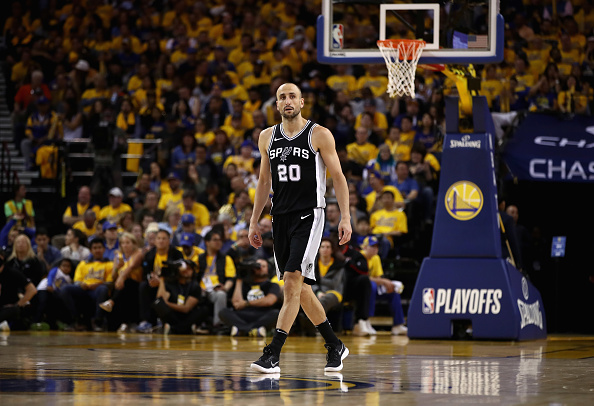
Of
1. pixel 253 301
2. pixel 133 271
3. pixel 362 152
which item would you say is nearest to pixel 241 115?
pixel 362 152

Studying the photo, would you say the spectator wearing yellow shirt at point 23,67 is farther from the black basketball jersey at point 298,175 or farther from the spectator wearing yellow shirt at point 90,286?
the black basketball jersey at point 298,175

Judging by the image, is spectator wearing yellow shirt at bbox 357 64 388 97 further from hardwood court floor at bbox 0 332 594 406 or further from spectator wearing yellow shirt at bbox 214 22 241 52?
hardwood court floor at bbox 0 332 594 406

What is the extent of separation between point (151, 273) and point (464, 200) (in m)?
5.46

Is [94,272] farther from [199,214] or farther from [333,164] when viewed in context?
[333,164]

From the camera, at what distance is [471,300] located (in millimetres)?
12727

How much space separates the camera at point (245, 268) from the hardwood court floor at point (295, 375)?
95.1 inches

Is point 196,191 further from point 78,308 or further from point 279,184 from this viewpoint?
point 279,184

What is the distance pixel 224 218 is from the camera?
54.9 ft

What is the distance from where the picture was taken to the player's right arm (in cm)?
805

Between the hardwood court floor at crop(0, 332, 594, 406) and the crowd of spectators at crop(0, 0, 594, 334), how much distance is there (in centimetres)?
394

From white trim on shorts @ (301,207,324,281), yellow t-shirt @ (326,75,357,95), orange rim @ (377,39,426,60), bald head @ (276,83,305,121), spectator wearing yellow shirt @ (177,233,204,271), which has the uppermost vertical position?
yellow t-shirt @ (326,75,357,95)

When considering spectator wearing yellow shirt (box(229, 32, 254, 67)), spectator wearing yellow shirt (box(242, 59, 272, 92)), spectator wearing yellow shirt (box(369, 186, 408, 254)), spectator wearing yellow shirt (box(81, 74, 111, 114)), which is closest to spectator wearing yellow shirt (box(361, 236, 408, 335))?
spectator wearing yellow shirt (box(369, 186, 408, 254))

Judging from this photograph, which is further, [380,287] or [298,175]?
[380,287]

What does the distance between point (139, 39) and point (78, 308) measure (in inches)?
426
